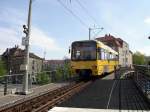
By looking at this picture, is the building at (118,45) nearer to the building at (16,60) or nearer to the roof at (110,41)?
the roof at (110,41)

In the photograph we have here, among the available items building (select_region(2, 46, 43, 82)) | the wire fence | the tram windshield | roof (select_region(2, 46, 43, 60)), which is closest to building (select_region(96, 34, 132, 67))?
building (select_region(2, 46, 43, 82))

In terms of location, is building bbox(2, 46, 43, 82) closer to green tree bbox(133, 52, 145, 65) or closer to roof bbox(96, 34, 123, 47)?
roof bbox(96, 34, 123, 47)

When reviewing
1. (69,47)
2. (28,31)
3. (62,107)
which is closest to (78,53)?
(69,47)

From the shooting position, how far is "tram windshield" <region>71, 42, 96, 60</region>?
86.3 feet

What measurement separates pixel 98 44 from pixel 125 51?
120m

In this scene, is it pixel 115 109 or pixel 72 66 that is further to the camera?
pixel 72 66

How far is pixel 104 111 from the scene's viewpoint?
37.7 feet

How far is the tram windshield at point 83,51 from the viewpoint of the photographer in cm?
2631

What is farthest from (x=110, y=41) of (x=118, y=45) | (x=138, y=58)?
(x=138, y=58)

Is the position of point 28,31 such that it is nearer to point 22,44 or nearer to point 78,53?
point 22,44

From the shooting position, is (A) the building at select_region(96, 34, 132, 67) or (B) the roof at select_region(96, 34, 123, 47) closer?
(A) the building at select_region(96, 34, 132, 67)

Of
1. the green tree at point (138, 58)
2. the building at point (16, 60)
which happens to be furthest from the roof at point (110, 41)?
the building at point (16, 60)

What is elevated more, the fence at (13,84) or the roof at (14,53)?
the roof at (14,53)

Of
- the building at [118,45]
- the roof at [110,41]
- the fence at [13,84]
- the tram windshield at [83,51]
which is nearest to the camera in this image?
the fence at [13,84]
